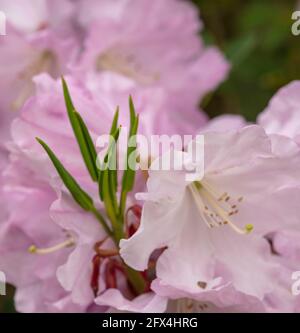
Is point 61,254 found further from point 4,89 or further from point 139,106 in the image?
point 4,89

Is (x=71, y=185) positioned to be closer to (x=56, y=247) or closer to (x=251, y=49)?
(x=56, y=247)

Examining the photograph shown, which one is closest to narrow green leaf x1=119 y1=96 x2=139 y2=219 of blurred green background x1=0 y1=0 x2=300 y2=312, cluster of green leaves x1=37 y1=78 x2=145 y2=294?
cluster of green leaves x1=37 y1=78 x2=145 y2=294

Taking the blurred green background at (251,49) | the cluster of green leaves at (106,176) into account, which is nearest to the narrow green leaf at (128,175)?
the cluster of green leaves at (106,176)

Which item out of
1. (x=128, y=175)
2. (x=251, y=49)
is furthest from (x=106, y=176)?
(x=251, y=49)

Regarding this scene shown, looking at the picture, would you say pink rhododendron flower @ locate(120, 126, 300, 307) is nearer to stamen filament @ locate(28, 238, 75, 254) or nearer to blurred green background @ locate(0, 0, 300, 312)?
stamen filament @ locate(28, 238, 75, 254)

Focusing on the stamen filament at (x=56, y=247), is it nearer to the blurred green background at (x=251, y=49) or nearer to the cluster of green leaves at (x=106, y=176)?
the cluster of green leaves at (x=106, y=176)

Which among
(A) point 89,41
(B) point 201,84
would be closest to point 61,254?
(A) point 89,41
